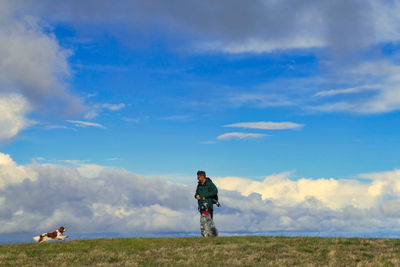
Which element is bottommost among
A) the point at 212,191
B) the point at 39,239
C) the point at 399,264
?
the point at 399,264

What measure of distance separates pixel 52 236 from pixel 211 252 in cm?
1150

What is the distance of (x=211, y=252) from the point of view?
66.4 ft

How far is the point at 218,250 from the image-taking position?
2069cm

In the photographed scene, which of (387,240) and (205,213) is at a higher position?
(205,213)

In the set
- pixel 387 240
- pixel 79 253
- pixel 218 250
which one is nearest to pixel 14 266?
pixel 79 253

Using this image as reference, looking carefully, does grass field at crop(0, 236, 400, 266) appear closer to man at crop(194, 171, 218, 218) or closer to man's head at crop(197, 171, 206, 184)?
man at crop(194, 171, 218, 218)

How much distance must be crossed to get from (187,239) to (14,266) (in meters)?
9.97

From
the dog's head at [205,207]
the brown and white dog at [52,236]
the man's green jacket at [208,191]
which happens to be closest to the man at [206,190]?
the man's green jacket at [208,191]

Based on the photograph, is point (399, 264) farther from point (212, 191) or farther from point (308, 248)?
point (212, 191)

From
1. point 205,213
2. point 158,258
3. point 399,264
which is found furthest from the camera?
point 205,213

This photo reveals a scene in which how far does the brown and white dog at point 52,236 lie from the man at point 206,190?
9048 millimetres

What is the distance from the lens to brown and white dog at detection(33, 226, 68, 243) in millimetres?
25569

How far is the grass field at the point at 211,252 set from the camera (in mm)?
18266

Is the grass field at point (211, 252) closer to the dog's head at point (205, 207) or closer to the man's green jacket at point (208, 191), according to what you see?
the dog's head at point (205, 207)
